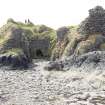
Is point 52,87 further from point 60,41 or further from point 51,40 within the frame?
point 51,40

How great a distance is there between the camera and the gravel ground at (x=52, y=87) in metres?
31.5

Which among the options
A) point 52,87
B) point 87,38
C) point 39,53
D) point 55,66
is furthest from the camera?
point 39,53

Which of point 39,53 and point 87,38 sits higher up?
point 87,38

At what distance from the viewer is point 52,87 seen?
3806 centimetres

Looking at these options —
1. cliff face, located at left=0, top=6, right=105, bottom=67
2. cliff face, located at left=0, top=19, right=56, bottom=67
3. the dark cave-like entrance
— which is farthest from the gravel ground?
the dark cave-like entrance

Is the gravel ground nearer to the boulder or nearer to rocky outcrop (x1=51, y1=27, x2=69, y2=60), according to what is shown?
the boulder

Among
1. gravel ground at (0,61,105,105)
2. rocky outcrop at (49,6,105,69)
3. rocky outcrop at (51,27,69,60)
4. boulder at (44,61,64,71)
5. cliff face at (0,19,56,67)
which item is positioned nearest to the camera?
gravel ground at (0,61,105,105)

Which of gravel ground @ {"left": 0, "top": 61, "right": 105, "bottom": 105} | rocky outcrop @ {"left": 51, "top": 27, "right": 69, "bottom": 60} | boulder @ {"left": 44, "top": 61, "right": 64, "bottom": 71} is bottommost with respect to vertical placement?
gravel ground @ {"left": 0, "top": 61, "right": 105, "bottom": 105}

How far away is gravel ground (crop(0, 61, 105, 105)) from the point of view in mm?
31500

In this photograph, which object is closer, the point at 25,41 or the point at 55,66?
the point at 55,66

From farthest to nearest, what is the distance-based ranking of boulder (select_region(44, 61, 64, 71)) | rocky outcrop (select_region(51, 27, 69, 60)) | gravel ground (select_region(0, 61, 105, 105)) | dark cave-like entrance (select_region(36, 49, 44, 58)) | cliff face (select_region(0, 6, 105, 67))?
dark cave-like entrance (select_region(36, 49, 44, 58)), rocky outcrop (select_region(51, 27, 69, 60)), cliff face (select_region(0, 6, 105, 67)), boulder (select_region(44, 61, 64, 71)), gravel ground (select_region(0, 61, 105, 105))

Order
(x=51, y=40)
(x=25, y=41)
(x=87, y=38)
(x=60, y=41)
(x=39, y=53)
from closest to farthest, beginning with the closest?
1. (x=87, y=38)
2. (x=60, y=41)
3. (x=25, y=41)
4. (x=51, y=40)
5. (x=39, y=53)

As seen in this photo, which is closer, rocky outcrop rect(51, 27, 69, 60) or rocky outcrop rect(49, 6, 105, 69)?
rocky outcrop rect(49, 6, 105, 69)

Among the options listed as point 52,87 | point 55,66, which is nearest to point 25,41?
point 55,66
